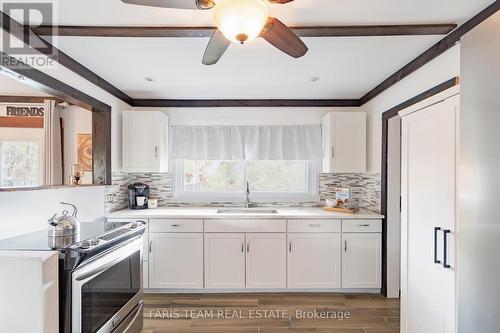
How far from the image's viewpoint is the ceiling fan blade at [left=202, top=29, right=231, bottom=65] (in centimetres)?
141

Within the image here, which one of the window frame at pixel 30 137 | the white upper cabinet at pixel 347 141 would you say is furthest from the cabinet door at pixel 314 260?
the window frame at pixel 30 137

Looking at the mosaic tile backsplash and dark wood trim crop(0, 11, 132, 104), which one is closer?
dark wood trim crop(0, 11, 132, 104)

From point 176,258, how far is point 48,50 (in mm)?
2237

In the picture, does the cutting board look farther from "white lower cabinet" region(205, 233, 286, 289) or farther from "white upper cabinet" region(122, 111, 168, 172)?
"white upper cabinet" region(122, 111, 168, 172)

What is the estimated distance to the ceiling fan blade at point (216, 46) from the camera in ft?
4.63

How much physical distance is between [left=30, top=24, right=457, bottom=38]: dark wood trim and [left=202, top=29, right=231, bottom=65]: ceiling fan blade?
0.37 meters

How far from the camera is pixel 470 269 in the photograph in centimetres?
90

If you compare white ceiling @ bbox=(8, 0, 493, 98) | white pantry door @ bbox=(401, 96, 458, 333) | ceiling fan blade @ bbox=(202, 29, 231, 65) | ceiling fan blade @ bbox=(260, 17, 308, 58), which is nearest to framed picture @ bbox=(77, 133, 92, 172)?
white ceiling @ bbox=(8, 0, 493, 98)

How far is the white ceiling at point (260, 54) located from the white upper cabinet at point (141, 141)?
305 mm

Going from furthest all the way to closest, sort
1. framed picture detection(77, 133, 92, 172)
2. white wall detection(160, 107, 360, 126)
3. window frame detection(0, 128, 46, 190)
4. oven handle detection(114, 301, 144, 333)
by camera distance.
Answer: white wall detection(160, 107, 360, 126)
framed picture detection(77, 133, 92, 172)
window frame detection(0, 128, 46, 190)
oven handle detection(114, 301, 144, 333)

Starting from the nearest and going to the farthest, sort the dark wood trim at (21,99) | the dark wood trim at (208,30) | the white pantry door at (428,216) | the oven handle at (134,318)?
the white pantry door at (428,216), the dark wood trim at (208,30), the oven handle at (134,318), the dark wood trim at (21,99)

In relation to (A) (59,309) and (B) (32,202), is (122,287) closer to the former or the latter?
(A) (59,309)

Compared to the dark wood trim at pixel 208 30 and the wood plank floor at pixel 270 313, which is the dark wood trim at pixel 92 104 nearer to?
the dark wood trim at pixel 208 30

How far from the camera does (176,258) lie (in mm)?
3027
